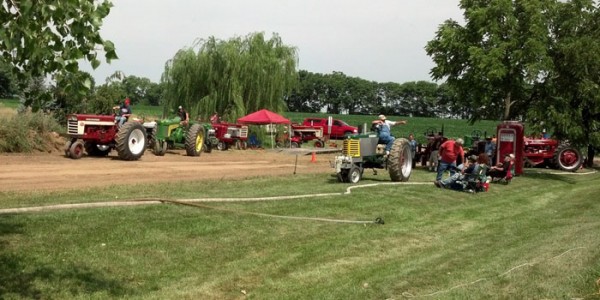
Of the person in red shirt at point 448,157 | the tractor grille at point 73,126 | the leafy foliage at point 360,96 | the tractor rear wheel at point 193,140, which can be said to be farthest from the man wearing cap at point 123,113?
the leafy foliage at point 360,96

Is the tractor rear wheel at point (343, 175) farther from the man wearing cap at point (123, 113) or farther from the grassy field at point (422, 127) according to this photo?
the grassy field at point (422, 127)

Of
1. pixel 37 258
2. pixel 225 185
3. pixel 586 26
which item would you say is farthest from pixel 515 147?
pixel 37 258

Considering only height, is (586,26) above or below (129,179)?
above

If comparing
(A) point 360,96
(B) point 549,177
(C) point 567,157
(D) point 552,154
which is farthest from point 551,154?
(A) point 360,96

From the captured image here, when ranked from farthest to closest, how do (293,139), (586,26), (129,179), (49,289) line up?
(293,139) → (586,26) → (129,179) → (49,289)

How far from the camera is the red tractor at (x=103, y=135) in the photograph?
60.8 ft

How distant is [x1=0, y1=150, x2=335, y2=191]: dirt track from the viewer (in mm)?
13039

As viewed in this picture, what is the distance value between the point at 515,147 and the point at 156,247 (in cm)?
1640

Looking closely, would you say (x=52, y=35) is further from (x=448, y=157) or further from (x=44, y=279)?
(x=448, y=157)

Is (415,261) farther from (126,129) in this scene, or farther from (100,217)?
(126,129)

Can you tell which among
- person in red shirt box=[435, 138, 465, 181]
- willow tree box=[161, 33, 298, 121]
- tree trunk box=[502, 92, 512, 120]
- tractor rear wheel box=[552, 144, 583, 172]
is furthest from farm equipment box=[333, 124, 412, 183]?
willow tree box=[161, 33, 298, 121]

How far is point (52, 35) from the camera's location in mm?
5219

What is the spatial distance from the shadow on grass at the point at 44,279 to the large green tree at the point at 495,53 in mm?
17047

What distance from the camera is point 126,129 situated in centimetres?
1859
